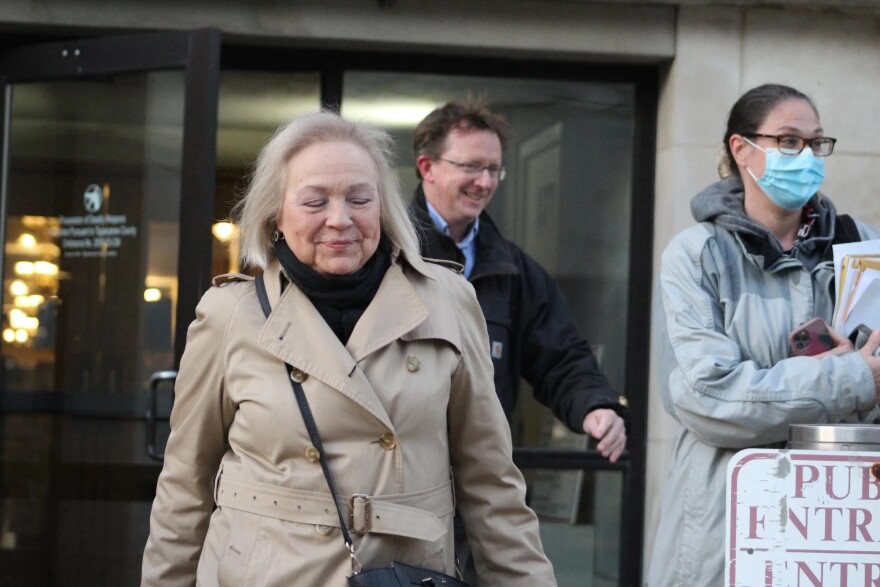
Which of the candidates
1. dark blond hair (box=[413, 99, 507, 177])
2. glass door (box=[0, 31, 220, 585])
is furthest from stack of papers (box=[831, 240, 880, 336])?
glass door (box=[0, 31, 220, 585])

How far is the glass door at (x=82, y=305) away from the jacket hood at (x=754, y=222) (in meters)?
2.82

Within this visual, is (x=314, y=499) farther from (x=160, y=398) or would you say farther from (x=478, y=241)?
(x=160, y=398)

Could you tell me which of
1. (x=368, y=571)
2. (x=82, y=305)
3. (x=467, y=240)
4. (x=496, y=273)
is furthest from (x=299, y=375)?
(x=82, y=305)

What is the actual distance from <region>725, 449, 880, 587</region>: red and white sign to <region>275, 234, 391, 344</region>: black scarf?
Answer: 0.90 meters

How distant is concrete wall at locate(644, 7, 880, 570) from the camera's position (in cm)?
628

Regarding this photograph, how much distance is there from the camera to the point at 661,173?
21.2 ft

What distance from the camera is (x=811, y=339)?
3.41 meters

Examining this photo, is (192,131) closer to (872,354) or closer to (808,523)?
(872,354)

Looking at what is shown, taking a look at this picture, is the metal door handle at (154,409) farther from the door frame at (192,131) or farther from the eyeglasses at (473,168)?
the eyeglasses at (473,168)

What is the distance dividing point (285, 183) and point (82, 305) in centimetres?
335

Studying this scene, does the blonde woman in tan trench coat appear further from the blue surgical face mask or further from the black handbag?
the blue surgical face mask

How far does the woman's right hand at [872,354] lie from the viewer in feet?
10.7

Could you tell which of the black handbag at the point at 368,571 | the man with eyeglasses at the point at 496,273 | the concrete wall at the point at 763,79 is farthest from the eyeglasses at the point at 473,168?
the concrete wall at the point at 763,79

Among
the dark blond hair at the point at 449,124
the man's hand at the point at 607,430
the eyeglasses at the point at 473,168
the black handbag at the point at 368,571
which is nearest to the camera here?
the black handbag at the point at 368,571
